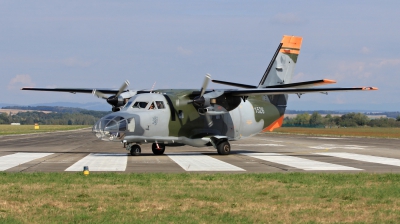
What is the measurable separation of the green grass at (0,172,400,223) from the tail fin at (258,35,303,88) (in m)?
15.8

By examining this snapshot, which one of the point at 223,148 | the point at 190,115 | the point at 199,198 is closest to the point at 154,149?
the point at 190,115

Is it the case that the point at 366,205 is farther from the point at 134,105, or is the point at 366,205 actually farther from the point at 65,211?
the point at 134,105

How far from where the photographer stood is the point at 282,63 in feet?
110

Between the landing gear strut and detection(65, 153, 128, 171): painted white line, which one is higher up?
the landing gear strut

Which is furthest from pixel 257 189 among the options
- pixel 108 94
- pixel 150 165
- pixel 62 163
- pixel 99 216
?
pixel 108 94

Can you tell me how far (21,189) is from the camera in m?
14.3

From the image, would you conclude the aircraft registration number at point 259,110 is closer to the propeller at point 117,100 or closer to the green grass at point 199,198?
the propeller at point 117,100

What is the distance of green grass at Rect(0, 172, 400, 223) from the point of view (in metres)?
10.9

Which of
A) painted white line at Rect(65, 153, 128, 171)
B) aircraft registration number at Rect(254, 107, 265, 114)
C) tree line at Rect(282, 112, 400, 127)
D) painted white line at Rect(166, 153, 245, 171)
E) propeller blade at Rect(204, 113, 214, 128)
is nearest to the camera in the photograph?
painted white line at Rect(65, 153, 128, 171)

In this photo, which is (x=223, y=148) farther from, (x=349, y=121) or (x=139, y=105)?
(x=349, y=121)

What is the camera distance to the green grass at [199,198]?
10.9 m

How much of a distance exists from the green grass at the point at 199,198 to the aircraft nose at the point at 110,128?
23.3ft

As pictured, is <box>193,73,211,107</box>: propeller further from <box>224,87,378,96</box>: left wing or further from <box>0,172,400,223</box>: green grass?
<box>0,172,400,223</box>: green grass

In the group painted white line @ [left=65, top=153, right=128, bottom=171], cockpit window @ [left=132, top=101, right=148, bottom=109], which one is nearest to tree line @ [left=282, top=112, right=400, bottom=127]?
cockpit window @ [left=132, top=101, right=148, bottom=109]
